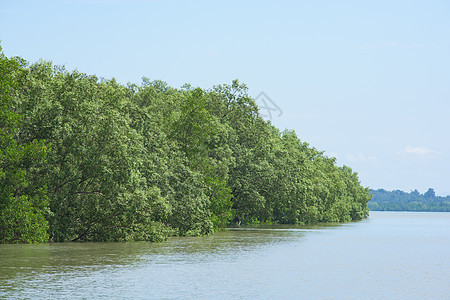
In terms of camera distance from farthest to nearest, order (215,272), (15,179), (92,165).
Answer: (92,165) < (15,179) < (215,272)

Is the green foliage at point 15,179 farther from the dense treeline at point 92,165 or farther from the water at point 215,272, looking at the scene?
the water at point 215,272

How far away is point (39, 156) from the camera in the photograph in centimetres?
4509

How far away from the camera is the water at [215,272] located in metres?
24.3

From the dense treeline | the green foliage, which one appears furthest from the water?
the dense treeline

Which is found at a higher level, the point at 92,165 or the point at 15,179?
the point at 92,165

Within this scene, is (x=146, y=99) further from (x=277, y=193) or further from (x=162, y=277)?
(x=162, y=277)

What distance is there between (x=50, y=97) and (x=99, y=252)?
49.2ft

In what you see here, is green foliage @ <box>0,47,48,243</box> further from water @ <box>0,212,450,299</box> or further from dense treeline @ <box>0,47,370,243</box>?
water @ <box>0,212,450,299</box>

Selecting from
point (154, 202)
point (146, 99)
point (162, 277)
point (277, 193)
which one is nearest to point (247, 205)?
point (277, 193)

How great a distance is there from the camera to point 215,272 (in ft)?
102

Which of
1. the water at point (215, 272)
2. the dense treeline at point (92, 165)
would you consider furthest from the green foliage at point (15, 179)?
the water at point (215, 272)

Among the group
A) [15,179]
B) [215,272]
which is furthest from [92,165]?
[215,272]

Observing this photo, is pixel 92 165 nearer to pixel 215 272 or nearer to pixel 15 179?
pixel 15 179

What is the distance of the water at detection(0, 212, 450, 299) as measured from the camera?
24.3 m
